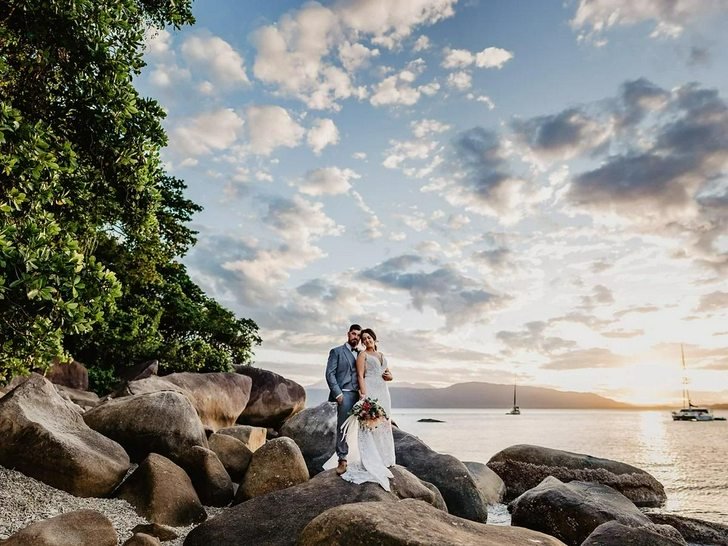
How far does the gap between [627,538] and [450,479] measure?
18.7 ft

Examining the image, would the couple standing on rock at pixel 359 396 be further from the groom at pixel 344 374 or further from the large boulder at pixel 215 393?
the large boulder at pixel 215 393

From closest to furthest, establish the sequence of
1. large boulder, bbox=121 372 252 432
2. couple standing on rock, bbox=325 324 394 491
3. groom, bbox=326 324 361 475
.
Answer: couple standing on rock, bbox=325 324 394 491, groom, bbox=326 324 361 475, large boulder, bbox=121 372 252 432

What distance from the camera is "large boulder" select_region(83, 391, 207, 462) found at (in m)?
11.0

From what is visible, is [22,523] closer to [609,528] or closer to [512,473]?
[609,528]

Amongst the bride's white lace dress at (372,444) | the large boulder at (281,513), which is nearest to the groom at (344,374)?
the bride's white lace dress at (372,444)

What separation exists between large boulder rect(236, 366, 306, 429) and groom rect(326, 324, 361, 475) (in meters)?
14.5

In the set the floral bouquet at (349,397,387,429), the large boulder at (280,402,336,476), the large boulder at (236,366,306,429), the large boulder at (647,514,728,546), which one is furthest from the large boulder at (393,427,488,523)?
the large boulder at (236,366,306,429)

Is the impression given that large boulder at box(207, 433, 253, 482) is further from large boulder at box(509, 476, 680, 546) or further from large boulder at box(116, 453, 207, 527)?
large boulder at box(509, 476, 680, 546)

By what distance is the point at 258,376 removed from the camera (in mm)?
24938

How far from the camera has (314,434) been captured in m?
15.1

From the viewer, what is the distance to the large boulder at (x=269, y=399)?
24.0m

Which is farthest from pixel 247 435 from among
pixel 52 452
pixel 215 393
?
pixel 52 452

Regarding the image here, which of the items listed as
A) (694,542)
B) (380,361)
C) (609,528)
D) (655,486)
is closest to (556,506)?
(694,542)

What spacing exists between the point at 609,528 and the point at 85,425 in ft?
32.2
